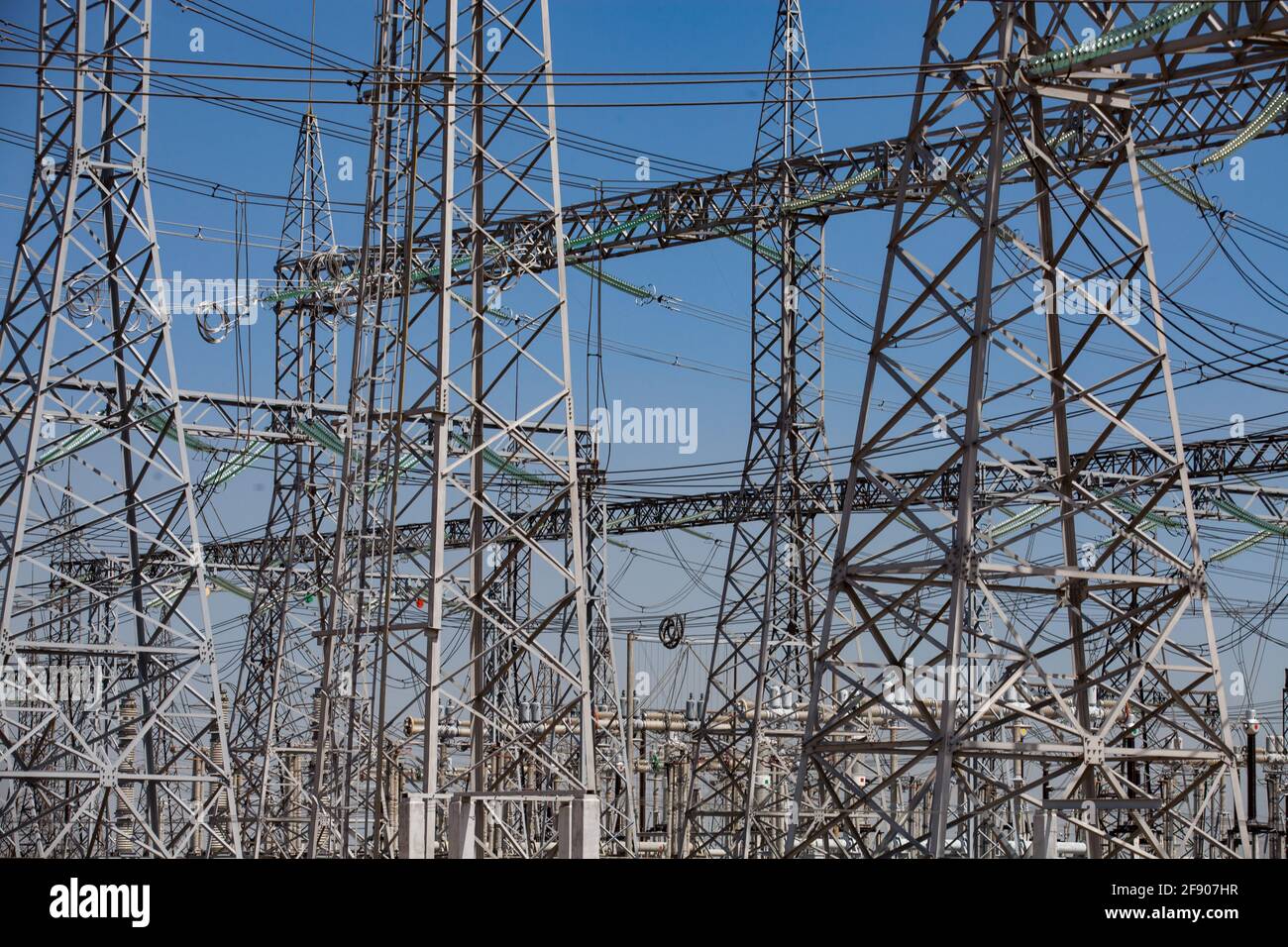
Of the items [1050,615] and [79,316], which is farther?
[79,316]

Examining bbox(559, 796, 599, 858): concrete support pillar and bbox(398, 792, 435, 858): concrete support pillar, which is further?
bbox(559, 796, 599, 858): concrete support pillar

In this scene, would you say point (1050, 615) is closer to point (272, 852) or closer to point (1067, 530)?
point (1067, 530)

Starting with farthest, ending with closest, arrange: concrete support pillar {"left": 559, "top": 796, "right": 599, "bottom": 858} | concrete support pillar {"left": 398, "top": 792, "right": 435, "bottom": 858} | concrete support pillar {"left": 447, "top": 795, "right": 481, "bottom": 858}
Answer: concrete support pillar {"left": 447, "top": 795, "right": 481, "bottom": 858} → concrete support pillar {"left": 559, "top": 796, "right": 599, "bottom": 858} → concrete support pillar {"left": 398, "top": 792, "right": 435, "bottom": 858}

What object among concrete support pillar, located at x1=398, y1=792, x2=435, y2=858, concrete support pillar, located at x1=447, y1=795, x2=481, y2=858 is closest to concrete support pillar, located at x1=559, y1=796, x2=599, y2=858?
concrete support pillar, located at x1=447, y1=795, x2=481, y2=858

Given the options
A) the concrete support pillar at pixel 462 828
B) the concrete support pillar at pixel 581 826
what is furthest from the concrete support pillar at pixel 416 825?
the concrete support pillar at pixel 581 826

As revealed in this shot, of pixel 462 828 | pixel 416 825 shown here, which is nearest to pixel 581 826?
pixel 462 828

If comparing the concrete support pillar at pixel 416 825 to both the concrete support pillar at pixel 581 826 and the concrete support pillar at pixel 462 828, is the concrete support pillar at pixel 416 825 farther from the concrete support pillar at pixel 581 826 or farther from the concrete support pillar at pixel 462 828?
the concrete support pillar at pixel 581 826

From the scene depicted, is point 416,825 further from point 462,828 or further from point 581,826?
point 581,826

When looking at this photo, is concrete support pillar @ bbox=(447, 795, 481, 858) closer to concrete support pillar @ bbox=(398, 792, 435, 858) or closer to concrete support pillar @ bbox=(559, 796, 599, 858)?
concrete support pillar @ bbox=(398, 792, 435, 858)

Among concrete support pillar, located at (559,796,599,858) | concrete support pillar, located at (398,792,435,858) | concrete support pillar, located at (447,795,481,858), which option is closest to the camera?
concrete support pillar, located at (398,792,435,858)
